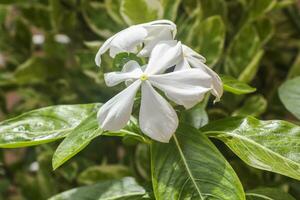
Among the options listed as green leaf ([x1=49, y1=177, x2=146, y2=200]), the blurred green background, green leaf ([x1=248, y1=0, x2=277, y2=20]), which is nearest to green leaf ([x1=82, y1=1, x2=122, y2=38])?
the blurred green background

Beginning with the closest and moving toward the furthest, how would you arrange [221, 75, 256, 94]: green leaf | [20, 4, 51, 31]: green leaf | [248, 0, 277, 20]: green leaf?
1. [221, 75, 256, 94]: green leaf
2. [248, 0, 277, 20]: green leaf
3. [20, 4, 51, 31]: green leaf

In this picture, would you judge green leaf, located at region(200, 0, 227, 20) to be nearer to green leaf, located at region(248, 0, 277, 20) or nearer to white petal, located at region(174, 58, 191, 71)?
green leaf, located at region(248, 0, 277, 20)

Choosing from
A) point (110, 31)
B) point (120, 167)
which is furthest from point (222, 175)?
point (110, 31)

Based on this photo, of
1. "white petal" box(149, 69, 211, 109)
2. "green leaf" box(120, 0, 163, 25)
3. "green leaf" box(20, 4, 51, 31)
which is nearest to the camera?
"white petal" box(149, 69, 211, 109)

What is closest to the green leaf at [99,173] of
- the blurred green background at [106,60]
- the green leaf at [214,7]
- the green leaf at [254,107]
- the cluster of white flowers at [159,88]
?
the blurred green background at [106,60]

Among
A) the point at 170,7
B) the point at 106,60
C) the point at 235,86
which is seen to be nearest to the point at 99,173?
the point at 106,60

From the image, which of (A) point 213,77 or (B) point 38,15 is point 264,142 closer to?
(A) point 213,77

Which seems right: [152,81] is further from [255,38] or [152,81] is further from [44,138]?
[255,38]

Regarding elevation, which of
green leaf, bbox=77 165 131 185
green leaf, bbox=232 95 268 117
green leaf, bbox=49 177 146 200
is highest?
green leaf, bbox=49 177 146 200
